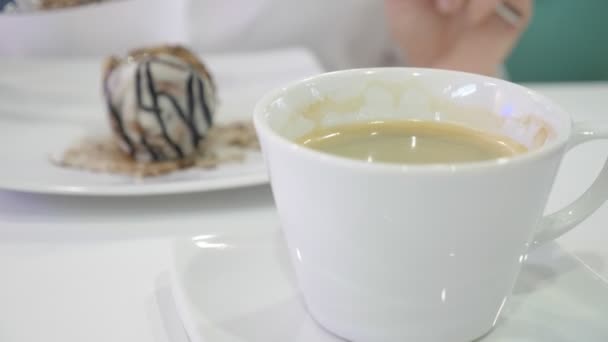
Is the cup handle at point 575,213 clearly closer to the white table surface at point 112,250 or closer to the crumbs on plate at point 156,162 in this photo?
the white table surface at point 112,250

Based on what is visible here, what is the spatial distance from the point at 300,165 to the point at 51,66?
77cm

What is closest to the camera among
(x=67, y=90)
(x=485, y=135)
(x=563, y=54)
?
(x=485, y=135)

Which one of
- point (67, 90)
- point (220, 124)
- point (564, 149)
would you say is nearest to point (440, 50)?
point (220, 124)

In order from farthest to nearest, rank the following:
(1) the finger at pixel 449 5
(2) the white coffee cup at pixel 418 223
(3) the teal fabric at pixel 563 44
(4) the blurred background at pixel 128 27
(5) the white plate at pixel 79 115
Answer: (3) the teal fabric at pixel 563 44, (4) the blurred background at pixel 128 27, (1) the finger at pixel 449 5, (5) the white plate at pixel 79 115, (2) the white coffee cup at pixel 418 223

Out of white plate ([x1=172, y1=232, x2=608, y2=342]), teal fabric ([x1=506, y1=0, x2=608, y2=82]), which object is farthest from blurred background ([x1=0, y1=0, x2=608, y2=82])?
white plate ([x1=172, y1=232, x2=608, y2=342])

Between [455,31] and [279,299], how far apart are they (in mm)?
713

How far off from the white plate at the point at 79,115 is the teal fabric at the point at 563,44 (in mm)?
606

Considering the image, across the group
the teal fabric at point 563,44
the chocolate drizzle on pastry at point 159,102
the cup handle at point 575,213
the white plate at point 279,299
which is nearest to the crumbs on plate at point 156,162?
the chocolate drizzle on pastry at point 159,102

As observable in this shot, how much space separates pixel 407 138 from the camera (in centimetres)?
44

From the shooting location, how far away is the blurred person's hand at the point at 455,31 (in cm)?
88

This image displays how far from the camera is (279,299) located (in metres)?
0.38

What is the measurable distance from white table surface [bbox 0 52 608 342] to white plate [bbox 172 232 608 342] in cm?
3

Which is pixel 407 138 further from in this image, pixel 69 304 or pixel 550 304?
pixel 69 304

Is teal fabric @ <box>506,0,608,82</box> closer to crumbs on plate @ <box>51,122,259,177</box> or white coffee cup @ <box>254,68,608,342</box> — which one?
crumbs on plate @ <box>51,122,259,177</box>
